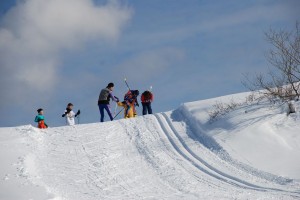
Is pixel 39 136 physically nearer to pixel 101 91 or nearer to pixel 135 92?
pixel 101 91

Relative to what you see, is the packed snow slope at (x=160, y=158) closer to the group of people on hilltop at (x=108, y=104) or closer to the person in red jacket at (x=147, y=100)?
the group of people on hilltop at (x=108, y=104)

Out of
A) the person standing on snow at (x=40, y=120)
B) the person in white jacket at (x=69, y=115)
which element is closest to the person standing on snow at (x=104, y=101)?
the person in white jacket at (x=69, y=115)

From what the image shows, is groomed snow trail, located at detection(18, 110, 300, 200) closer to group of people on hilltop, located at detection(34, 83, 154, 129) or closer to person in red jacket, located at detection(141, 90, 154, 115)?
group of people on hilltop, located at detection(34, 83, 154, 129)

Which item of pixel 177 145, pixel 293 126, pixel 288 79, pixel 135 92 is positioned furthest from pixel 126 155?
pixel 135 92

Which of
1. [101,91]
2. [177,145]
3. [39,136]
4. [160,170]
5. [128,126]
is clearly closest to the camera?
[160,170]

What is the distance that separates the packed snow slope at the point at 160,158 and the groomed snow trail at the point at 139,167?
0.9 inches

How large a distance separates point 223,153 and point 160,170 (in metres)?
2.14

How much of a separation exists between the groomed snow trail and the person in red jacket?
441 cm

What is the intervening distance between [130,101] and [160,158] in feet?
29.1

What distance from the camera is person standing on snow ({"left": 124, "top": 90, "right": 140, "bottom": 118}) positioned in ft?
70.0

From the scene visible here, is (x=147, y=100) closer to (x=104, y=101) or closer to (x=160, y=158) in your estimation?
(x=104, y=101)

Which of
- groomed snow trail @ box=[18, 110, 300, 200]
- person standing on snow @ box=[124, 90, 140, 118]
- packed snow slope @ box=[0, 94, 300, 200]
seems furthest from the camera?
person standing on snow @ box=[124, 90, 140, 118]

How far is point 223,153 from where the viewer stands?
42.1 feet

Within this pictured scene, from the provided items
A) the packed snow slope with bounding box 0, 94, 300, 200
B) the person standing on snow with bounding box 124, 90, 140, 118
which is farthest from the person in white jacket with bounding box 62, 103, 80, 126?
the packed snow slope with bounding box 0, 94, 300, 200
